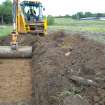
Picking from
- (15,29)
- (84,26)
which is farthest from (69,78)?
(84,26)

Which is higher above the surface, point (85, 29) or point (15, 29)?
point (15, 29)

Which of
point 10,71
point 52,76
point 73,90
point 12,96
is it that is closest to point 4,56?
point 10,71

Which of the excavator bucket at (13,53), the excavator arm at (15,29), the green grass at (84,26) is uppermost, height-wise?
the excavator arm at (15,29)

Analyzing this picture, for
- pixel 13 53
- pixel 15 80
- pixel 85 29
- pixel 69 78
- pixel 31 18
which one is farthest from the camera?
pixel 85 29

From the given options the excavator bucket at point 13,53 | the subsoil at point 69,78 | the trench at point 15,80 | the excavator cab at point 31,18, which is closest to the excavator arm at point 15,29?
the excavator bucket at point 13,53

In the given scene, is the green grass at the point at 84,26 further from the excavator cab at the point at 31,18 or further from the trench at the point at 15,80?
the trench at the point at 15,80

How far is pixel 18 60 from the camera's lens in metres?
15.3

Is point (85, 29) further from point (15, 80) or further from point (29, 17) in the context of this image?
point (15, 80)

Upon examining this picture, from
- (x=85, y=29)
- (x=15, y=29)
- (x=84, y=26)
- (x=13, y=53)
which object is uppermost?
(x=15, y=29)

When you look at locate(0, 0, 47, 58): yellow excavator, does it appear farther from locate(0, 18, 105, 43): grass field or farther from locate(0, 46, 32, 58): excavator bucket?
locate(0, 18, 105, 43): grass field

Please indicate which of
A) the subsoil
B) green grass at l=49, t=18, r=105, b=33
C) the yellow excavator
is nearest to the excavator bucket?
the subsoil

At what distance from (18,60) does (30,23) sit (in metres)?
5.68

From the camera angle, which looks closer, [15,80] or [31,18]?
[15,80]

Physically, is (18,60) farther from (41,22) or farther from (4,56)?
(41,22)
